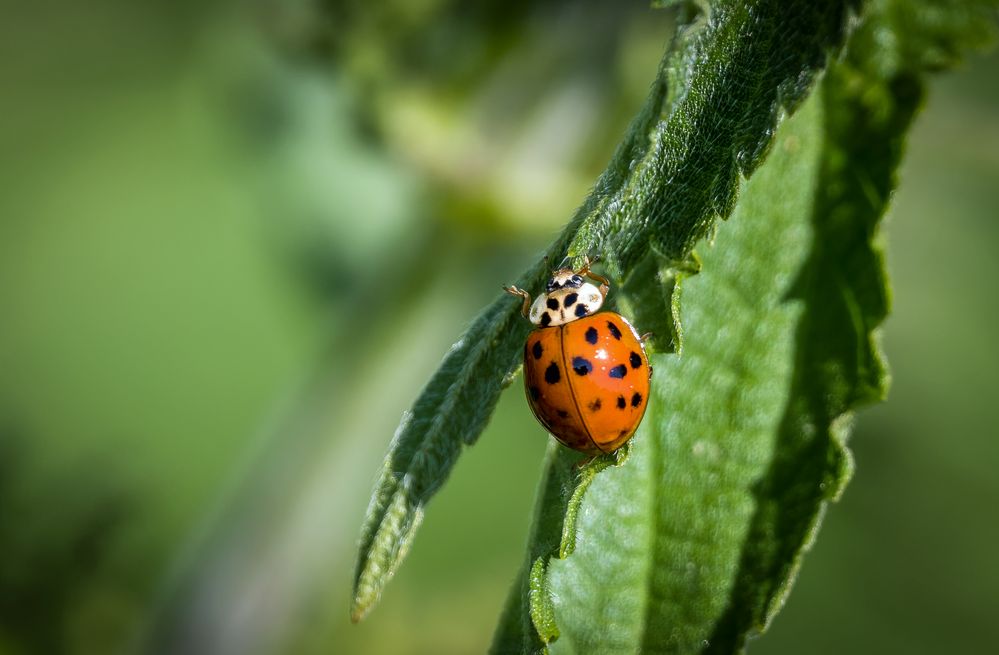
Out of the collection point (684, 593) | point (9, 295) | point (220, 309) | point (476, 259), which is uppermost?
point (220, 309)

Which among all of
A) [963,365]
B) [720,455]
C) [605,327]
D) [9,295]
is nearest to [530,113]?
[605,327]

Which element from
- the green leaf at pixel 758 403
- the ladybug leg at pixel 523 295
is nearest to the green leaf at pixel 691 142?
the ladybug leg at pixel 523 295

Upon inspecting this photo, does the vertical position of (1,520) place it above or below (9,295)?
below

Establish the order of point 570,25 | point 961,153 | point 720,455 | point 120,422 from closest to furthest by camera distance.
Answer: point 720,455 → point 570,25 → point 961,153 → point 120,422

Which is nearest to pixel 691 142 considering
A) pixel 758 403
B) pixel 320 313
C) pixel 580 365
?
pixel 758 403

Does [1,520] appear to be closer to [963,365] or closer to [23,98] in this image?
[23,98]

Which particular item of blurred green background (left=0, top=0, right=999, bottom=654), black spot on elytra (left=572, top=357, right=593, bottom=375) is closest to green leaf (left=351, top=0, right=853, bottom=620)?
black spot on elytra (left=572, top=357, right=593, bottom=375)
